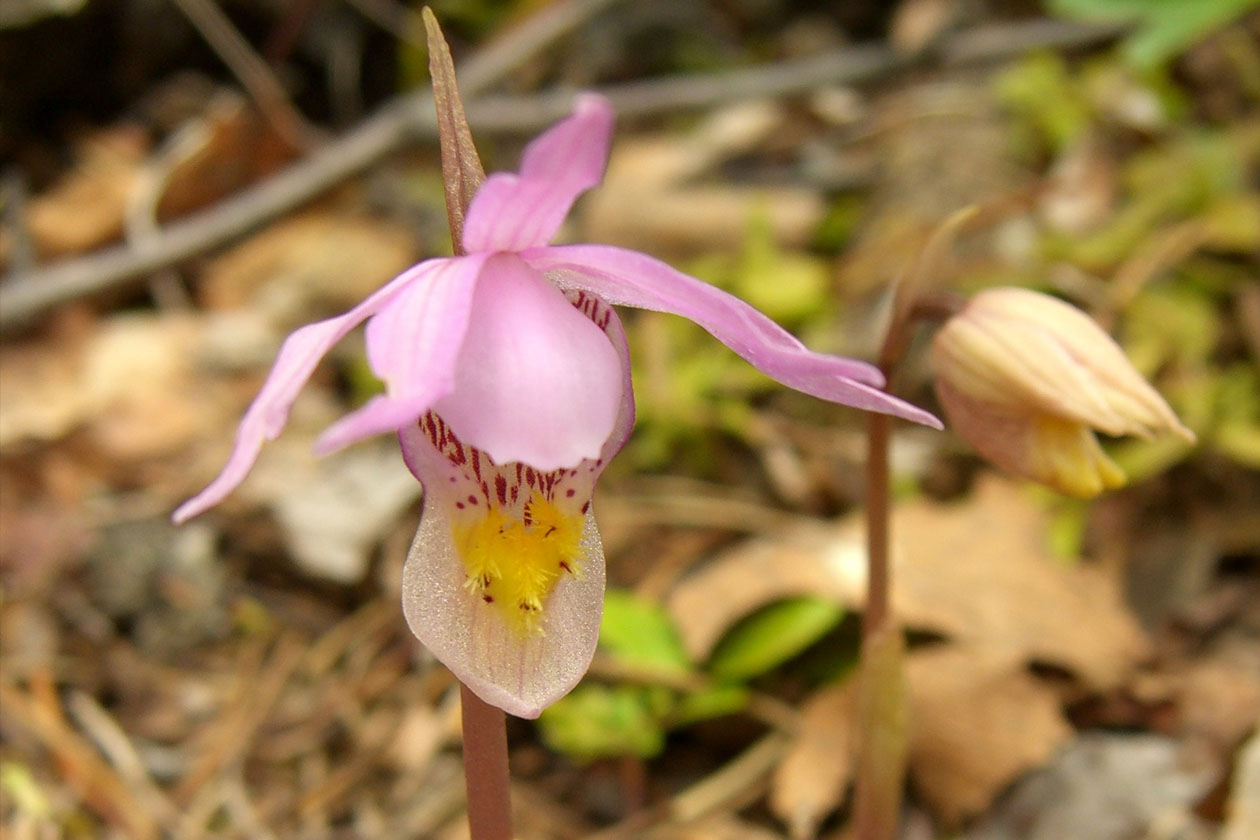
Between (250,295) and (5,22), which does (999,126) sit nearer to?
(250,295)

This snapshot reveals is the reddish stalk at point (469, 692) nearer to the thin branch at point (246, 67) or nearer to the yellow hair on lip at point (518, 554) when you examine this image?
the yellow hair on lip at point (518, 554)

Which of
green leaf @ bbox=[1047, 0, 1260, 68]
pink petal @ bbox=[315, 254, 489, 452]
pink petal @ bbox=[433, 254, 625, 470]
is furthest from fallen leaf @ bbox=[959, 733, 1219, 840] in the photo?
green leaf @ bbox=[1047, 0, 1260, 68]

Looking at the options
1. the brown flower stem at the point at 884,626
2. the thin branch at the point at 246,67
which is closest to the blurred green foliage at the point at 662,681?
the brown flower stem at the point at 884,626

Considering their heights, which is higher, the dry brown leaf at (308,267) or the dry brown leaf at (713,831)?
the dry brown leaf at (308,267)

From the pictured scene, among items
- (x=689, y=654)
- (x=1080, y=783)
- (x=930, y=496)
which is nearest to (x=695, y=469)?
(x=930, y=496)

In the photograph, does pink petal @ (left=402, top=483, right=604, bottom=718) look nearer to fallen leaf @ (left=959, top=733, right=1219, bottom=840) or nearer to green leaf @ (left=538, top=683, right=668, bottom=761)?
green leaf @ (left=538, top=683, right=668, bottom=761)

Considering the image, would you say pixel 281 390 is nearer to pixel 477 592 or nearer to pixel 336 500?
pixel 477 592
